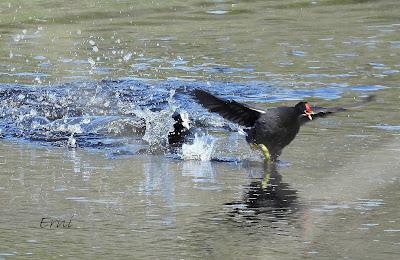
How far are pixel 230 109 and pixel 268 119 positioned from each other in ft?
1.36

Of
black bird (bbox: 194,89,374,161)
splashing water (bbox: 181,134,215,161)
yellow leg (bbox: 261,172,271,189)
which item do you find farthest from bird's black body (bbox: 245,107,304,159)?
yellow leg (bbox: 261,172,271,189)

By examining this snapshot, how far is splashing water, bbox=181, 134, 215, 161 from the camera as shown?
30.3 ft

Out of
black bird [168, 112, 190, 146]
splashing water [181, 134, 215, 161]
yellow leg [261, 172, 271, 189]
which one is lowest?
yellow leg [261, 172, 271, 189]

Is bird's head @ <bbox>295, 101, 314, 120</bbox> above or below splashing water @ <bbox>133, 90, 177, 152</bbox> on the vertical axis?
above

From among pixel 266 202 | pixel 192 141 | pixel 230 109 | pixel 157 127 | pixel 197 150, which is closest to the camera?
pixel 266 202

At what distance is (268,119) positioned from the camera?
9.48m

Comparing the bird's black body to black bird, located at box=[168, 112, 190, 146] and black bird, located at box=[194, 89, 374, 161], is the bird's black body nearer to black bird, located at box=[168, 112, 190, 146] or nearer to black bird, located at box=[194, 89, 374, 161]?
black bird, located at box=[194, 89, 374, 161]

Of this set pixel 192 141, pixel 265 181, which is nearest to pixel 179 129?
pixel 192 141

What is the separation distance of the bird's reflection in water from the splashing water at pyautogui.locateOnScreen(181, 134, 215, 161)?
799mm

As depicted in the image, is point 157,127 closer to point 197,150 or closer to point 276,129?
point 197,150

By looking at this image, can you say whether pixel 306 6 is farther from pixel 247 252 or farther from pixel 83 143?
pixel 247 252

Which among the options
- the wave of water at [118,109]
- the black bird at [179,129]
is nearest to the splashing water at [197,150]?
the wave of water at [118,109]

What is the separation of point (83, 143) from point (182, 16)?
30.3ft

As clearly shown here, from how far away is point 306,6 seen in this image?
19875 mm
